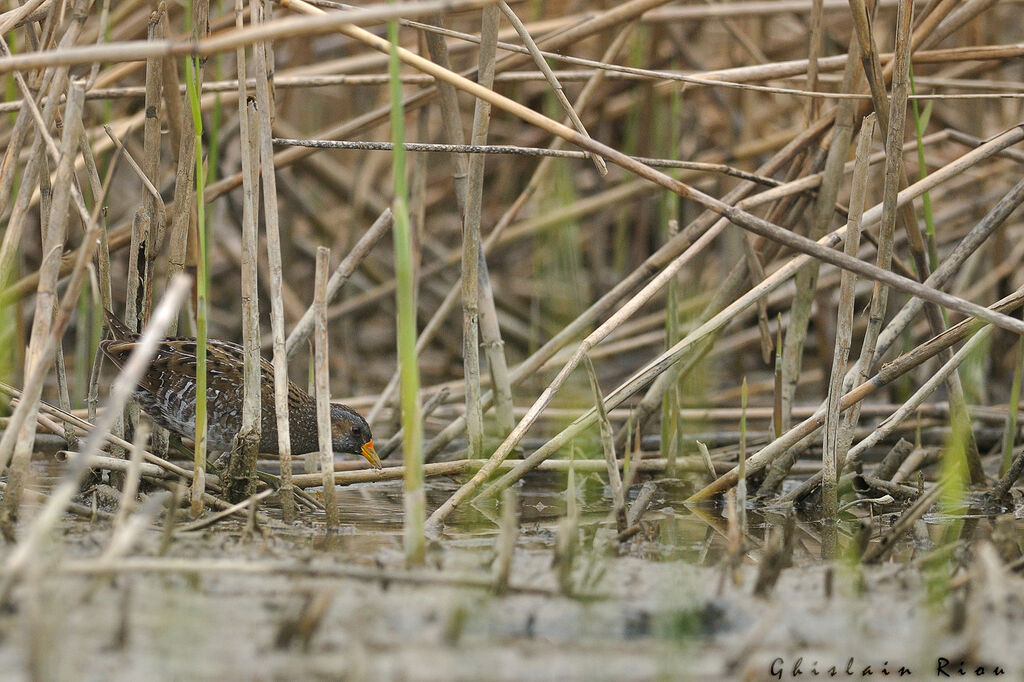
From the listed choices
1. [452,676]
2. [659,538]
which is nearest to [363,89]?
[659,538]

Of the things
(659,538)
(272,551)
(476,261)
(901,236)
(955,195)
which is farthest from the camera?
(955,195)

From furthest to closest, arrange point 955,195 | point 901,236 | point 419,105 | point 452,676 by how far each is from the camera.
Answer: point 955,195 < point 901,236 < point 419,105 < point 452,676

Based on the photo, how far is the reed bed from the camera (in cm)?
244

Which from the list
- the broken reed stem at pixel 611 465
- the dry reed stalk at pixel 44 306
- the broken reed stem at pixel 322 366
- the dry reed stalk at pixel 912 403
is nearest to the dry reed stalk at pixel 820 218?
the dry reed stalk at pixel 912 403

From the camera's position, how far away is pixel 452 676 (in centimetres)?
182

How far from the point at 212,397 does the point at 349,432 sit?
0.51 meters

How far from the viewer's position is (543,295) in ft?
18.4

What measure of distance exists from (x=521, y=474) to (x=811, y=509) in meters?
0.96

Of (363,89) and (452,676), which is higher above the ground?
(363,89)

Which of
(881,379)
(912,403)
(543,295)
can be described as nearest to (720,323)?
(881,379)

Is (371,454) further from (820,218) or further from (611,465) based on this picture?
(820,218)

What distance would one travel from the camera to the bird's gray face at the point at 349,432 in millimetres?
3900

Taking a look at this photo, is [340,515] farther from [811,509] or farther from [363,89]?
[363,89]

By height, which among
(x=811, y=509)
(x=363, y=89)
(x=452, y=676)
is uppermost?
(x=363, y=89)
